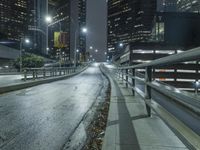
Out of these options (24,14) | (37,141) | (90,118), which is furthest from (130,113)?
(24,14)

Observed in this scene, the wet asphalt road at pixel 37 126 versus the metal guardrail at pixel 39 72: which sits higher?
the metal guardrail at pixel 39 72

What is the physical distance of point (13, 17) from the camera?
135875 mm

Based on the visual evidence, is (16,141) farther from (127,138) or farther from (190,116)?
(190,116)

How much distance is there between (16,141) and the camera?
16.1 feet

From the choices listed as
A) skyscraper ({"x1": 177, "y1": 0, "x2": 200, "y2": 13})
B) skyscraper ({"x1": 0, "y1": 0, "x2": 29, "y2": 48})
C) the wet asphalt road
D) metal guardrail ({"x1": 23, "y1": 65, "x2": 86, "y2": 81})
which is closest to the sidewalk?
the wet asphalt road

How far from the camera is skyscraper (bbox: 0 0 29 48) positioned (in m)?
127

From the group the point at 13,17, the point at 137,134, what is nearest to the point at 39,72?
the point at 137,134

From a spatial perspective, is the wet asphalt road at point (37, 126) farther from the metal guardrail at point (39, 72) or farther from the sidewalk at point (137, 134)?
the metal guardrail at point (39, 72)

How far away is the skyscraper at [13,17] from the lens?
126688mm

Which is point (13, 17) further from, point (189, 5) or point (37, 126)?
point (37, 126)

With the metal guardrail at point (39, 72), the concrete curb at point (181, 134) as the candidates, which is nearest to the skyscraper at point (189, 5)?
the metal guardrail at point (39, 72)

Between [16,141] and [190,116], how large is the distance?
3348 millimetres

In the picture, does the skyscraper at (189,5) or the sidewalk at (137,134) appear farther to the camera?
the skyscraper at (189,5)

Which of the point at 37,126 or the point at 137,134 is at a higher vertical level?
the point at 137,134
